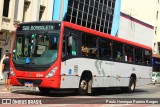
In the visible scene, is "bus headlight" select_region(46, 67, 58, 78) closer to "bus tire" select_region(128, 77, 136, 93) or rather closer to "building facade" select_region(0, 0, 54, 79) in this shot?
"bus tire" select_region(128, 77, 136, 93)

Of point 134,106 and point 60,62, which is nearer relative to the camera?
point 134,106

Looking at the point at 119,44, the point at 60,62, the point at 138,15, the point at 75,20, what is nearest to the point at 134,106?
the point at 60,62

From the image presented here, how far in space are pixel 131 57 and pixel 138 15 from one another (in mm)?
50954

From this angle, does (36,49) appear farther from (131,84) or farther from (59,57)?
(131,84)

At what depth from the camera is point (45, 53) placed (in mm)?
16406

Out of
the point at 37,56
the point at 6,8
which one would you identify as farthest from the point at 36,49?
the point at 6,8

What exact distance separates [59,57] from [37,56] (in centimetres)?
94

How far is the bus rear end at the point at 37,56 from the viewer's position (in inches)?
639

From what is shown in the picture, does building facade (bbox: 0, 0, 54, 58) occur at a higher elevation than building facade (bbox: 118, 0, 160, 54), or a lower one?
lower

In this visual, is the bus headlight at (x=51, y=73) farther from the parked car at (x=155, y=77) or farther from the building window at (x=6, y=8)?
the parked car at (x=155, y=77)

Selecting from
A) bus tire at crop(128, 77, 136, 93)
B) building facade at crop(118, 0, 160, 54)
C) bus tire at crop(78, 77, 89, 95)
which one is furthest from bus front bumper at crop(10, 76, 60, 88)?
building facade at crop(118, 0, 160, 54)

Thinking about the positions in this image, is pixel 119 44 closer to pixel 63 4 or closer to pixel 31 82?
pixel 31 82

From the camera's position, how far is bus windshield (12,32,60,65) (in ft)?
53.8

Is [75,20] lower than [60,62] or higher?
higher
